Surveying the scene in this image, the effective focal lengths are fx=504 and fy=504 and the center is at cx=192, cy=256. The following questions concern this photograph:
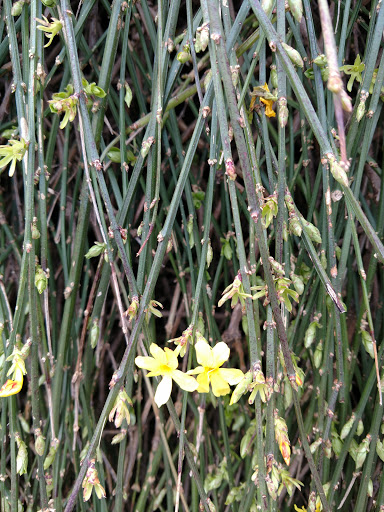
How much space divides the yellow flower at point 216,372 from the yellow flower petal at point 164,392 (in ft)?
0.15

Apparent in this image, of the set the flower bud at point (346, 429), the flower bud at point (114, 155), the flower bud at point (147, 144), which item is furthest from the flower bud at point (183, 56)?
the flower bud at point (346, 429)

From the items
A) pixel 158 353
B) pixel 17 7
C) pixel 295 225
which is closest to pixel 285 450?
pixel 158 353

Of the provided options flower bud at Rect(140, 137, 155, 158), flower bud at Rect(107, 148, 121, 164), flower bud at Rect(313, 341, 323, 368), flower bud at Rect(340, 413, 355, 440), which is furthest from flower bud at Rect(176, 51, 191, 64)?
flower bud at Rect(340, 413, 355, 440)

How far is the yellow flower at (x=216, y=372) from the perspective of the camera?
74cm

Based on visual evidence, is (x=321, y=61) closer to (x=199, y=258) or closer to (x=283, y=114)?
(x=283, y=114)

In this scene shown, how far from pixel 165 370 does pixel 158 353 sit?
0.13 feet

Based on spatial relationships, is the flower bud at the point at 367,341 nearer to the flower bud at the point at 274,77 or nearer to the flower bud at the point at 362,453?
the flower bud at the point at 362,453

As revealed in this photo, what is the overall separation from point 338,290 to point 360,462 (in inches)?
13.6

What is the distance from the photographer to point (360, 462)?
0.96 meters

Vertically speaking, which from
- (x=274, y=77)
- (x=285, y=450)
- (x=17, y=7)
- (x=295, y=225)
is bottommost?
(x=285, y=450)

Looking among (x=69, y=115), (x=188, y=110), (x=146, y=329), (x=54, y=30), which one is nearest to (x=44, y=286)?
(x=146, y=329)

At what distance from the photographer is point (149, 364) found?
29.3 inches

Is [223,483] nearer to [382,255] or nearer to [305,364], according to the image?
[305,364]

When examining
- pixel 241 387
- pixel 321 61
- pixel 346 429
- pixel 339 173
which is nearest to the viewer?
pixel 339 173
